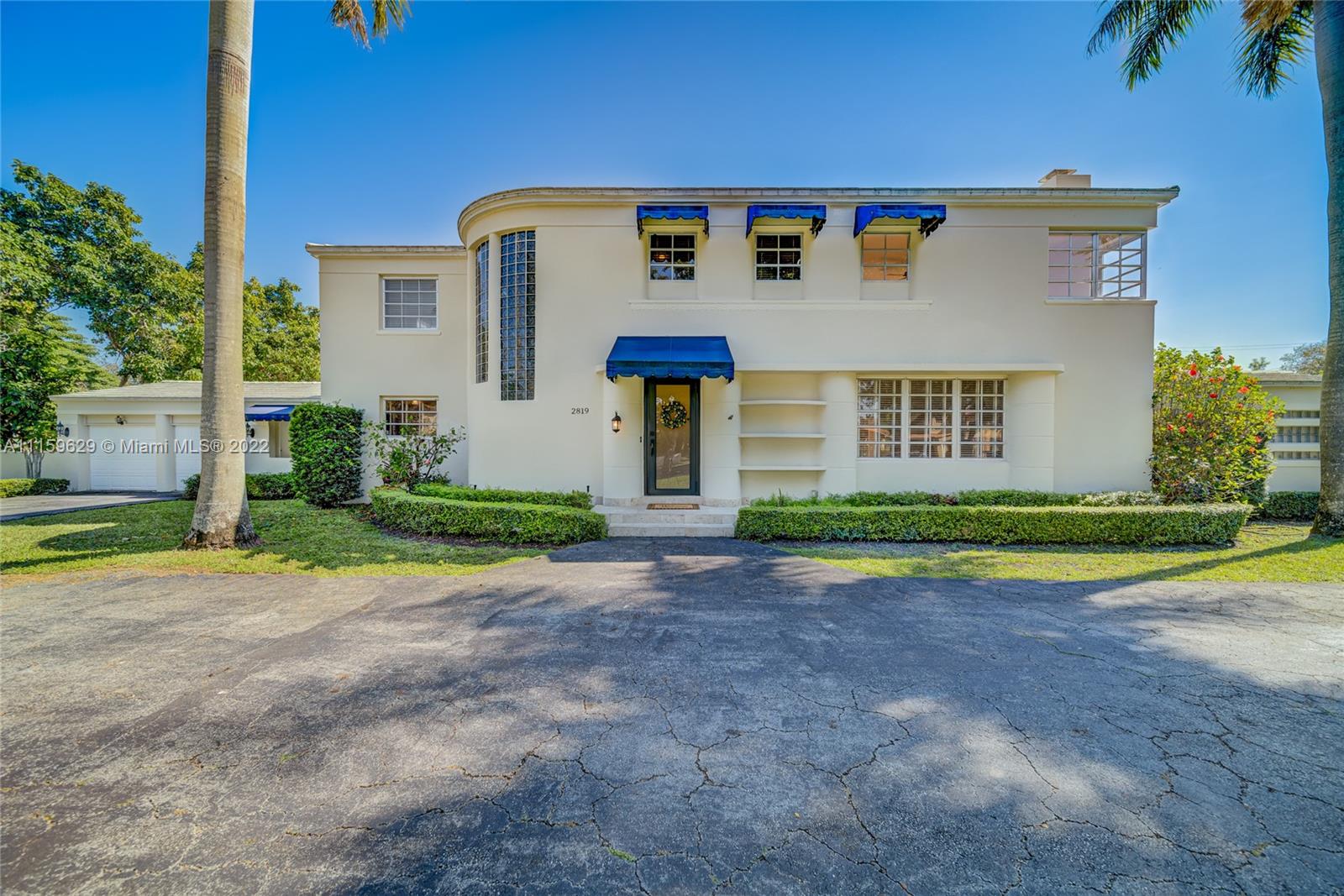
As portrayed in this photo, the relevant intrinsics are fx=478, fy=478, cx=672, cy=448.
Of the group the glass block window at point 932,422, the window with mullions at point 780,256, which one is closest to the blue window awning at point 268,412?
the window with mullions at point 780,256

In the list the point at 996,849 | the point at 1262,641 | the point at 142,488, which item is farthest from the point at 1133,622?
the point at 142,488

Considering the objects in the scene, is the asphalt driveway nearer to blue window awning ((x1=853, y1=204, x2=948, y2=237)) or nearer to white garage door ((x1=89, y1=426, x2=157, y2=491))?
blue window awning ((x1=853, y1=204, x2=948, y2=237))

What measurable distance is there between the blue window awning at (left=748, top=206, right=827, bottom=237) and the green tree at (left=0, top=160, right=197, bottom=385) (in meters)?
30.7

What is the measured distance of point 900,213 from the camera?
1048 cm

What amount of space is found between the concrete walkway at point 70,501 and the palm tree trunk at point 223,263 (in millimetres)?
8028

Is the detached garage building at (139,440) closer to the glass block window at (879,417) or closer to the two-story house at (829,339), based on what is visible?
the two-story house at (829,339)

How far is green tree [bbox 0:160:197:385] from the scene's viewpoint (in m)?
22.5

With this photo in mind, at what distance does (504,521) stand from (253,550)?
4.20m

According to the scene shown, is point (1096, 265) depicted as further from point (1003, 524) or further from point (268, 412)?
point (268, 412)

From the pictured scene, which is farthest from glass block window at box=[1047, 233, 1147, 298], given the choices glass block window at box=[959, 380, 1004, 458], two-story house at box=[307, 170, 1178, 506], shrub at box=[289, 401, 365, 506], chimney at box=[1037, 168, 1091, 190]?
shrub at box=[289, 401, 365, 506]

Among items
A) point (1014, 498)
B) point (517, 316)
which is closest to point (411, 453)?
point (517, 316)

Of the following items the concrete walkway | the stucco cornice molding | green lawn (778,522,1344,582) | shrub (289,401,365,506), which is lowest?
green lawn (778,522,1344,582)

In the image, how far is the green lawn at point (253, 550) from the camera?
290 inches

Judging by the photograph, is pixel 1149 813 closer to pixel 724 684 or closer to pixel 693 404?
pixel 724 684
